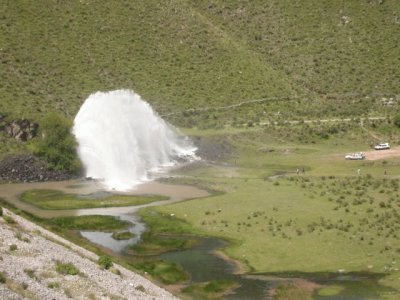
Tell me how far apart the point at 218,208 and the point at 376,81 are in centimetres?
7393

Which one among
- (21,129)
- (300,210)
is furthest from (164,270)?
(21,129)

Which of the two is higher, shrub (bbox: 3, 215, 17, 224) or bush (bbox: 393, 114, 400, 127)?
shrub (bbox: 3, 215, 17, 224)

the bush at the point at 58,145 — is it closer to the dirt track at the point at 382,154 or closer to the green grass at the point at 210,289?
the dirt track at the point at 382,154

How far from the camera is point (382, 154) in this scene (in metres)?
89.2

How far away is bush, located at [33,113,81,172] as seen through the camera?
82.8 m

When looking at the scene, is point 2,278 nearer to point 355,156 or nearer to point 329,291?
Answer: point 329,291

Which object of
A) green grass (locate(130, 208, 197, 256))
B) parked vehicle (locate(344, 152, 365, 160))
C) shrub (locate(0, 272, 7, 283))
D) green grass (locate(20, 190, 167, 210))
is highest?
shrub (locate(0, 272, 7, 283))

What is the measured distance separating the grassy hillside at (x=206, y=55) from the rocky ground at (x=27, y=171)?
17612 mm

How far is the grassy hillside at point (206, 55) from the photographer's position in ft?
380

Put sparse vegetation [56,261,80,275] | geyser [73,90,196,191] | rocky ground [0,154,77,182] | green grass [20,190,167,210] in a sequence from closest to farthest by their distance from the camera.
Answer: sparse vegetation [56,261,80,275], green grass [20,190,167,210], rocky ground [0,154,77,182], geyser [73,90,196,191]

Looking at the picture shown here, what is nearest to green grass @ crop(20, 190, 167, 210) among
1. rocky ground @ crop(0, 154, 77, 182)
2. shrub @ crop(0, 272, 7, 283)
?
rocky ground @ crop(0, 154, 77, 182)

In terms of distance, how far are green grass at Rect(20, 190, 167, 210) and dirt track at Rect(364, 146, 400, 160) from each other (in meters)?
29.1

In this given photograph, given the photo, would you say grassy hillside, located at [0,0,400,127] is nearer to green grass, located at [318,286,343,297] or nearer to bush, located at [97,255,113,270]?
bush, located at [97,255,113,270]

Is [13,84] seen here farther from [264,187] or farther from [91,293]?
[91,293]
